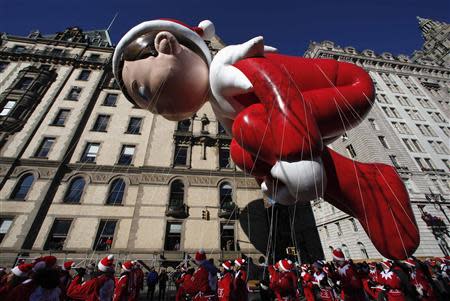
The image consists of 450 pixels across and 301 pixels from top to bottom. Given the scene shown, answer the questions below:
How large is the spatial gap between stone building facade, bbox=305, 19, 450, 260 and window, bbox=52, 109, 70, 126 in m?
23.5

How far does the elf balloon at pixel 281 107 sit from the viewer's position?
1724 millimetres

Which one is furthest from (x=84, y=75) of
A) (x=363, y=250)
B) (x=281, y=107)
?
(x=363, y=250)

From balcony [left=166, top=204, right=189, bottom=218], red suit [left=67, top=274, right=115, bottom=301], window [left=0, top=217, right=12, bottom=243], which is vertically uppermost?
balcony [left=166, top=204, right=189, bottom=218]

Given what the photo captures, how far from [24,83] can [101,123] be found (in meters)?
8.42

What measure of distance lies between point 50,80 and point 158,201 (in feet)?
54.8

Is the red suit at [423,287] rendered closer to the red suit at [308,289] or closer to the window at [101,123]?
the red suit at [308,289]

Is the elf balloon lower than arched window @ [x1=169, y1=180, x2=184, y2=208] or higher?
lower

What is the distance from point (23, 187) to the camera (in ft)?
47.5

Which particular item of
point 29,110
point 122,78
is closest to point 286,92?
point 122,78

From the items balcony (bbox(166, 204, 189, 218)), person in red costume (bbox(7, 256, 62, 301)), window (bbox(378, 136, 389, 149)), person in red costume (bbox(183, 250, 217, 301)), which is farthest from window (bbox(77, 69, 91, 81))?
window (bbox(378, 136, 389, 149))

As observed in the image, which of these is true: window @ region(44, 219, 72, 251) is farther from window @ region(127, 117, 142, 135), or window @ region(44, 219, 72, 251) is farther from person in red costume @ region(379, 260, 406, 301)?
person in red costume @ region(379, 260, 406, 301)

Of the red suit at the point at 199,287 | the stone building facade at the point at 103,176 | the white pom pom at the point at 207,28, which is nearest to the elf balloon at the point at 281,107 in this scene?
the white pom pom at the point at 207,28

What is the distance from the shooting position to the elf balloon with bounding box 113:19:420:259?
1.72 meters

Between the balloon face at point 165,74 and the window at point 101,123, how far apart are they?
59.1 ft
